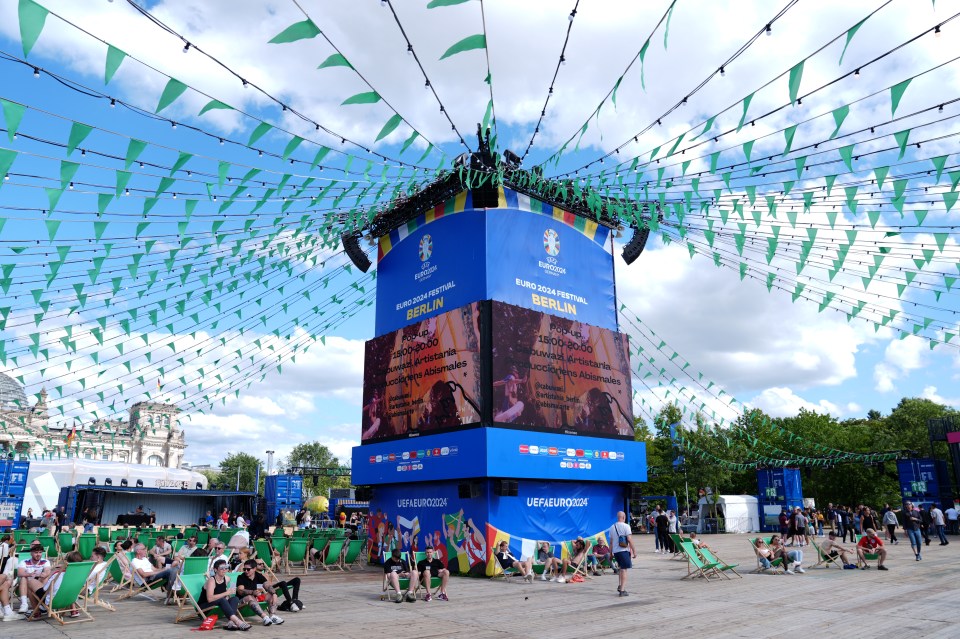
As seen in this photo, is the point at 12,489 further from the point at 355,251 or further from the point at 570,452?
the point at 570,452

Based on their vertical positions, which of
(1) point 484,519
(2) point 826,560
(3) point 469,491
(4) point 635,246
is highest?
(4) point 635,246

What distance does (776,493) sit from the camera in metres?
36.2

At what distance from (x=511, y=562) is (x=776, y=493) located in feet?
88.8

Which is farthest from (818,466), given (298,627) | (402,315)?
(298,627)

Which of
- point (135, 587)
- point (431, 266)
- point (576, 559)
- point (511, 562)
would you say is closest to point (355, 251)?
point (431, 266)

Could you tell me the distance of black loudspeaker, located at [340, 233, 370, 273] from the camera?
70.7ft

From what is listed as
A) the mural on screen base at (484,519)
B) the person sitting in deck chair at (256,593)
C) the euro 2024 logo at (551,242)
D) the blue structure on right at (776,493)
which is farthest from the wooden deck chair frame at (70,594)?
the blue structure on right at (776,493)

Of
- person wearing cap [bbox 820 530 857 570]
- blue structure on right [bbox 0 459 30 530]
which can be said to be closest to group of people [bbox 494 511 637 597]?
person wearing cap [bbox 820 530 857 570]

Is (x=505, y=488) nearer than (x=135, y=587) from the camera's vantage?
No

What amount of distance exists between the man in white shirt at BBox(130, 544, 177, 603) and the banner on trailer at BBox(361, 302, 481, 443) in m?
7.36

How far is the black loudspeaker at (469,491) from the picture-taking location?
15.6 metres

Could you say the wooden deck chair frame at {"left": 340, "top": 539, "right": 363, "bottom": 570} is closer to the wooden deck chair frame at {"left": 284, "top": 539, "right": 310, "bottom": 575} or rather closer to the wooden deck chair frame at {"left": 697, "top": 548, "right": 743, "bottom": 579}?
the wooden deck chair frame at {"left": 284, "top": 539, "right": 310, "bottom": 575}

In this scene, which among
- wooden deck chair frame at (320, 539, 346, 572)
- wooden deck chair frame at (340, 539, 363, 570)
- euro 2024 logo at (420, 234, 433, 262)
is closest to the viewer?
wooden deck chair frame at (320, 539, 346, 572)

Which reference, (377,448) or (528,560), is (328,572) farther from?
(528,560)
